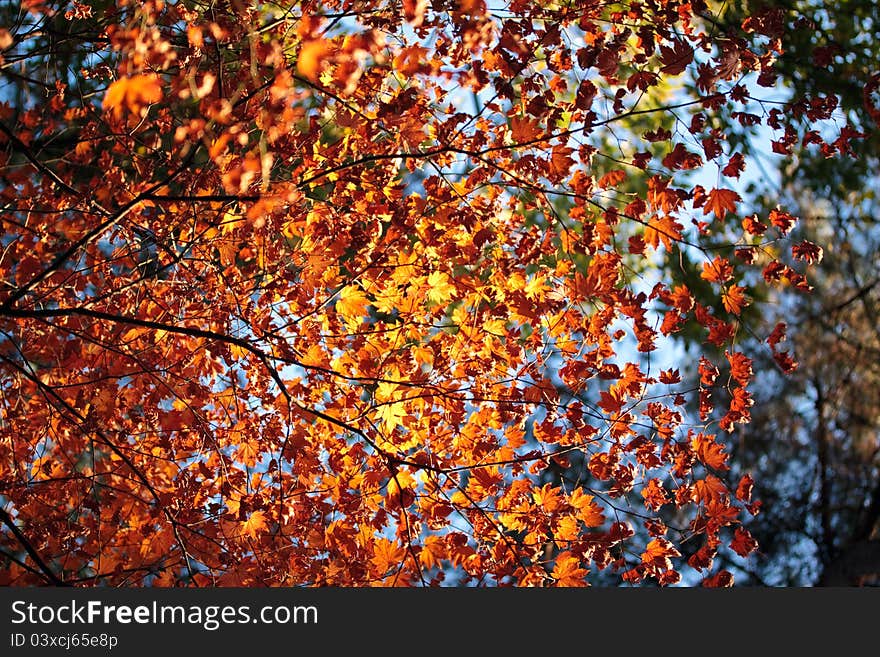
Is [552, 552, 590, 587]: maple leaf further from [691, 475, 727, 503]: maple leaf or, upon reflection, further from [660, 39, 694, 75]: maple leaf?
[660, 39, 694, 75]: maple leaf

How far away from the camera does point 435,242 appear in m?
3.96

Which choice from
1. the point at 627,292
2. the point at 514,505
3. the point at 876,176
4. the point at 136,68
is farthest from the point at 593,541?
the point at 876,176

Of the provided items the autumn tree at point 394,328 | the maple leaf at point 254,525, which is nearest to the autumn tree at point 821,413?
the autumn tree at point 394,328

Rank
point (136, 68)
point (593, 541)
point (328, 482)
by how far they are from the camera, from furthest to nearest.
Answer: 1. point (328, 482)
2. point (593, 541)
3. point (136, 68)

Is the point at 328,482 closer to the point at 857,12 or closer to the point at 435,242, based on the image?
the point at 435,242

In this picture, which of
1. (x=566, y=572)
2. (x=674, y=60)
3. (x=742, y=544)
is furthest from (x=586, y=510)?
(x=674, y=60)

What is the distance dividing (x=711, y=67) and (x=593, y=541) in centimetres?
197

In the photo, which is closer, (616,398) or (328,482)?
(616,398)

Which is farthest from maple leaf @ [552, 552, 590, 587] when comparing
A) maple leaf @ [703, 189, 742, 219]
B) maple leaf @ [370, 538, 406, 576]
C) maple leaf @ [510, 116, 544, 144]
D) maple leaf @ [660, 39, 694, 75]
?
maple leaf @ [660, 39, 694, 75]

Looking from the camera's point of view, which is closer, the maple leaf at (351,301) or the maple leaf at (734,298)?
the maple leaf at (734,298)

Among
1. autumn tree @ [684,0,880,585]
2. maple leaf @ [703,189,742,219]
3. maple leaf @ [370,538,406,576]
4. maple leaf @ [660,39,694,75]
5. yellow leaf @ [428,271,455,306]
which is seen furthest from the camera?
autumn tree @ [684,0,880,585]

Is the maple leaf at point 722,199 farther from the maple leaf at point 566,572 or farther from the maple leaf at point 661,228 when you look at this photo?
the maple leaf at point 566,572

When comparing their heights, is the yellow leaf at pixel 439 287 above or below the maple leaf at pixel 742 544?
above

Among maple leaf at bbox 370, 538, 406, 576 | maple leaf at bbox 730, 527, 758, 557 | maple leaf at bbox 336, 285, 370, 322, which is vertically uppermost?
maple leaf at bbox 336, 285, 370, 322
